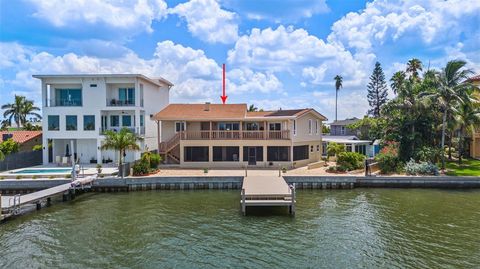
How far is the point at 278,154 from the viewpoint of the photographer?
31.0 metres

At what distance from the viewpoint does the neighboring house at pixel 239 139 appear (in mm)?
30875

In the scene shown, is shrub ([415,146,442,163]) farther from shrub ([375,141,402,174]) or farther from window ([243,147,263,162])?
window ([243,147,263,162])

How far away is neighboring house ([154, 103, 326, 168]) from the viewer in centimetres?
3088

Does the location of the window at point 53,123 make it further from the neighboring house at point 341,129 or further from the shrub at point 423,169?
the neighboring house at point 341,129

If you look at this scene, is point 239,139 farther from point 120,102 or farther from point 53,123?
point 53,123

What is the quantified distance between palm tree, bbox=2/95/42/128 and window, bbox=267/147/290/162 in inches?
1743

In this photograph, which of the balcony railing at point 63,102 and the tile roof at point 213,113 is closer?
the tile roof at point 213,113

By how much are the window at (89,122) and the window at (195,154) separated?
31.0 feet

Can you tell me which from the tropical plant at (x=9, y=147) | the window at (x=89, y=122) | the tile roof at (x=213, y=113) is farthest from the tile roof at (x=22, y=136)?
the tile roof at (x=213, y=113)

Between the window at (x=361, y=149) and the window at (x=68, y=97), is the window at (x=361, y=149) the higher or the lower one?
the lower one

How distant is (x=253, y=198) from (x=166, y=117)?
53.8 feet

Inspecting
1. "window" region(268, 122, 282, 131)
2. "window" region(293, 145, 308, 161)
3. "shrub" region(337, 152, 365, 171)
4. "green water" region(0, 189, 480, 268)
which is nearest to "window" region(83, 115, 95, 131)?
"green water" region(0, 189, 480, 268)

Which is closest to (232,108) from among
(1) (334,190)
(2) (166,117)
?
(2) (166,117)

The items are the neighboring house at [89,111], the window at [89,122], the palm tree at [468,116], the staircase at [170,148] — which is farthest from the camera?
the window at [89,122]
